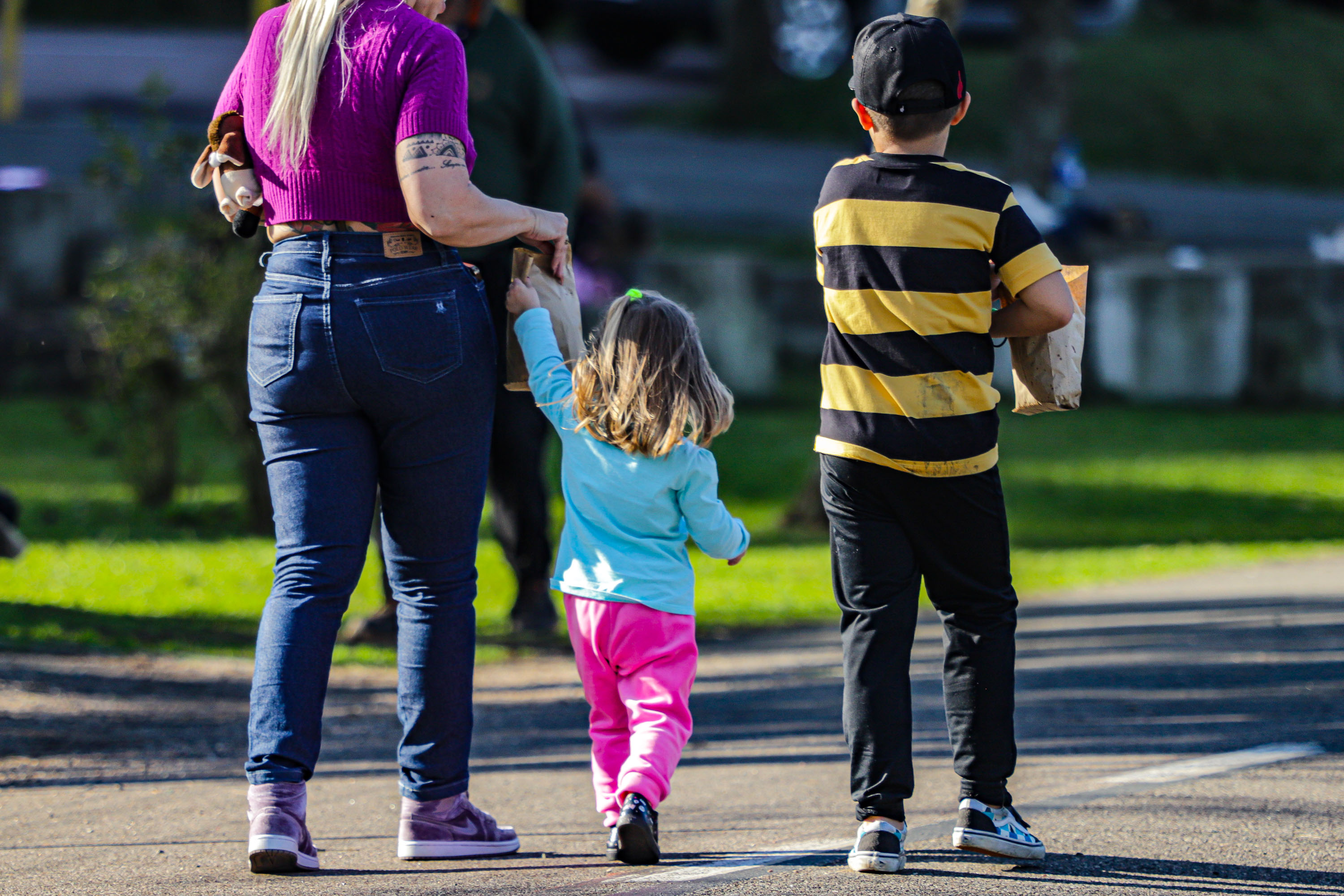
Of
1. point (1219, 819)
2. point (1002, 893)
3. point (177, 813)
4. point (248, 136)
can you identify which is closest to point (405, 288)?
point (248, 136)

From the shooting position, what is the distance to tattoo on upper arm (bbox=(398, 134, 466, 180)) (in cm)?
325

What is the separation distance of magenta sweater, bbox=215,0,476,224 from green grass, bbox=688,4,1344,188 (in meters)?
18.4

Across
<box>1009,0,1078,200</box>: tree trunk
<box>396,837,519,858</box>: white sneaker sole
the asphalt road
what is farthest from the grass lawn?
<box>396,837,519,858</box>: white sneaker sole

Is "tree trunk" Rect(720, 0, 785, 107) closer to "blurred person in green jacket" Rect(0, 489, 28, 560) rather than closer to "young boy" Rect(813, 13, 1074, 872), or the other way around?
"blurred person in green jacket" Rect(0, 489, 28, 560)

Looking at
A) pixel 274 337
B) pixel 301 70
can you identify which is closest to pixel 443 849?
pixel 274 337

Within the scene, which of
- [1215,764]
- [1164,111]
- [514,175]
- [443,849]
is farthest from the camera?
[1164,111]

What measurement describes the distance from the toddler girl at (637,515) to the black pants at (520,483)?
2174mm

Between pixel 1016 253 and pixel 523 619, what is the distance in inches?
125

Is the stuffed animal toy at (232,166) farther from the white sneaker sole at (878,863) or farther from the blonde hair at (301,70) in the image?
the white sneaker sole at (878,863)

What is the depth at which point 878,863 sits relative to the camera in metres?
3.33

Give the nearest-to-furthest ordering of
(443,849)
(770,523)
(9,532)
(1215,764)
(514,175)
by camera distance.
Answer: (443,849) < (1215,764) < (514,175) < (9,532) < (770,523)

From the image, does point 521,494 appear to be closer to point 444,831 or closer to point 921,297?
point 444,831

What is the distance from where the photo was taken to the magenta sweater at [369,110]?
3281 mm

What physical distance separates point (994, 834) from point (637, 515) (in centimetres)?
100
